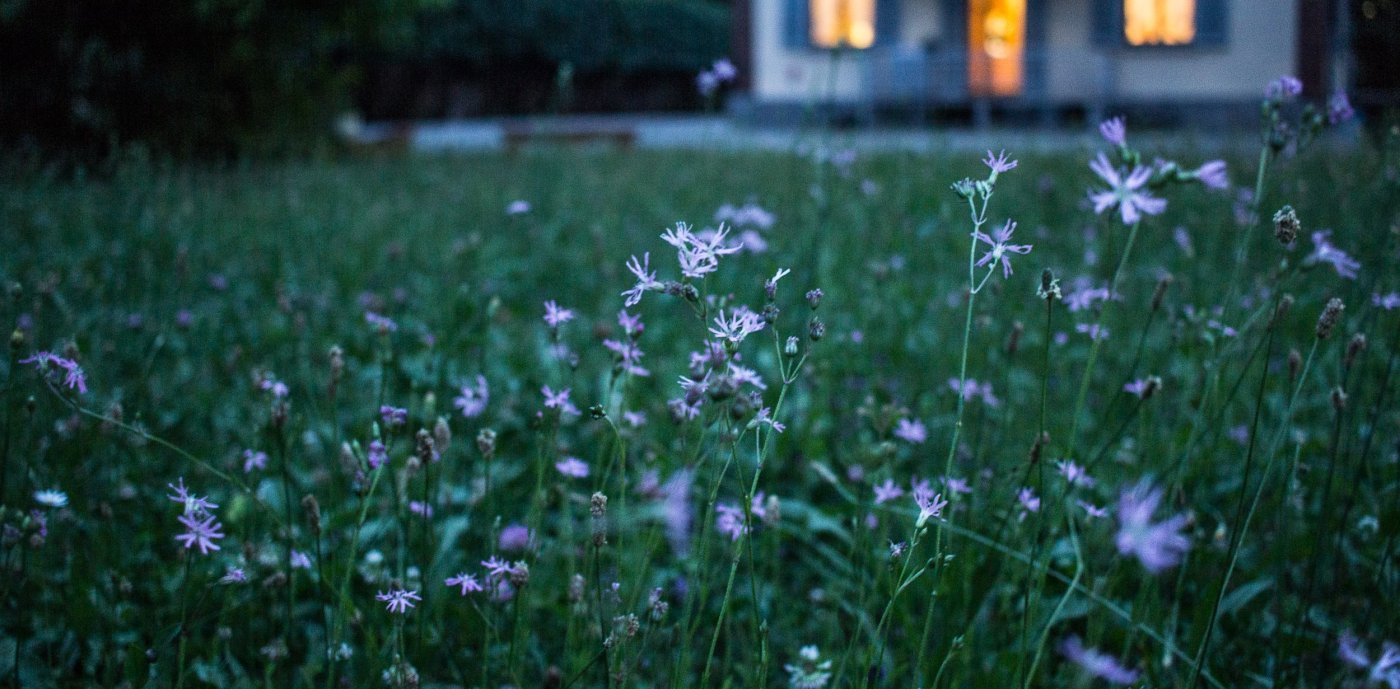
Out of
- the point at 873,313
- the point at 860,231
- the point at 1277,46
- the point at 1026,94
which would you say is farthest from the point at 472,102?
the point at 873,313

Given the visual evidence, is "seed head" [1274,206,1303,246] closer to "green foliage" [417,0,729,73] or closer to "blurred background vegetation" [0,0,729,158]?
"blurred background vegetation" [0,0,729,158]

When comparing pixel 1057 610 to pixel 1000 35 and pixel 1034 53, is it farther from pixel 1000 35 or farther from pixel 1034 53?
pixel 1000 35

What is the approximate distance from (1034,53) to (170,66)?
25.9 feet

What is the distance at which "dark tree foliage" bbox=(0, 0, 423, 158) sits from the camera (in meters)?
6.82

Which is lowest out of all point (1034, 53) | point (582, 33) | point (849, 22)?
point (1034, 53)

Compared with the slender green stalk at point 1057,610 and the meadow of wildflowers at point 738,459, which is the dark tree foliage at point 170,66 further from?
the slender green stalk at point 1057,610

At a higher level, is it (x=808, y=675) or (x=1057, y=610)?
(x=1057, y=610)

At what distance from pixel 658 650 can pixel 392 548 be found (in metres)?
0.43

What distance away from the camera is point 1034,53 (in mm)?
10891

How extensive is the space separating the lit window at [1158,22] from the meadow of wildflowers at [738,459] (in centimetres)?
813

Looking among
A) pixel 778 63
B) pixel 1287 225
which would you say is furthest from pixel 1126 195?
pixel 778 63

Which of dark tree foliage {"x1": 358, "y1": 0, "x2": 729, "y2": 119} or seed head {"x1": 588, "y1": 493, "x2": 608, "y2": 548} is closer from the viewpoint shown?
seed head {"x1": 588, "y1": 493, "x2": 608, "y2": 548}

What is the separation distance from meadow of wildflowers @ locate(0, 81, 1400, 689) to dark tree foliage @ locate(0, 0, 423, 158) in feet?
12.4

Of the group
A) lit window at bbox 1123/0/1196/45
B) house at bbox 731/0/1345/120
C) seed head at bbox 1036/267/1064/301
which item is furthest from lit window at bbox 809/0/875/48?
seed head at bbox 1036/267/1064/301
